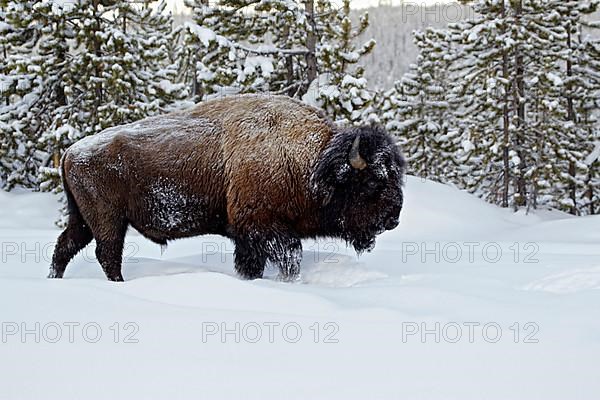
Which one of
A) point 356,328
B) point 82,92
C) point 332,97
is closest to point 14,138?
point 82,92

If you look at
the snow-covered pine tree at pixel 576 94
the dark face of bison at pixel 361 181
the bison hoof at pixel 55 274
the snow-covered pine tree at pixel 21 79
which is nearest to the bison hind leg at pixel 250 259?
the dark face of bison at pixel 361 181

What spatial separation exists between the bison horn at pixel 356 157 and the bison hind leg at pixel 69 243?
99.7 inches

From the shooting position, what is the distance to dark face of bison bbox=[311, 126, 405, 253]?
499cm

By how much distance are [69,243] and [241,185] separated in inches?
67.1

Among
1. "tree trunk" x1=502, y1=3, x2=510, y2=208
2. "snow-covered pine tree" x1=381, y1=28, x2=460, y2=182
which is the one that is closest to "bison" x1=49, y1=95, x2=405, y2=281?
"tree trunk" x1=502, y1=3, x2=510, y2=208

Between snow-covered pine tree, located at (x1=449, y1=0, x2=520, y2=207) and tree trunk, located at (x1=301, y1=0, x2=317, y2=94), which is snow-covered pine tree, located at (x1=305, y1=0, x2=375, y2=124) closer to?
tree trunk, located at (x1=301, y1=0, x2=317, y2=94)

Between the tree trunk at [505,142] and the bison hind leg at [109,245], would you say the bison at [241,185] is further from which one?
the tree trunk at [505,142]

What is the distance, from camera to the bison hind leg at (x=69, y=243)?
204 inches

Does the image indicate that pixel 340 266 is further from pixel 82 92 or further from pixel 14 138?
pixel 14 138

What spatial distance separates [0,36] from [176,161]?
1196 cm

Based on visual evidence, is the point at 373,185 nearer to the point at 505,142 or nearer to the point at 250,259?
the point at 250,259

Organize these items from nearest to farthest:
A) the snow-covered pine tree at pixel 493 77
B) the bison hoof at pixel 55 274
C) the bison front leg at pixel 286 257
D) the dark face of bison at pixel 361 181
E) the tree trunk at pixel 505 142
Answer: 1. the bison front leg at pixel 286 257
2. the dark face of bison at pixel 361 181
3. the bison hoof at pixel 55 274
4. the snow-covered pine tree at pixel 493 77
5. the tree trunk at pixel 505 142

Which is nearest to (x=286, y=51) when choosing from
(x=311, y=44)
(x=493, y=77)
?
(x=311, y=44)

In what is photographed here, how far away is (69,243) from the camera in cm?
522
